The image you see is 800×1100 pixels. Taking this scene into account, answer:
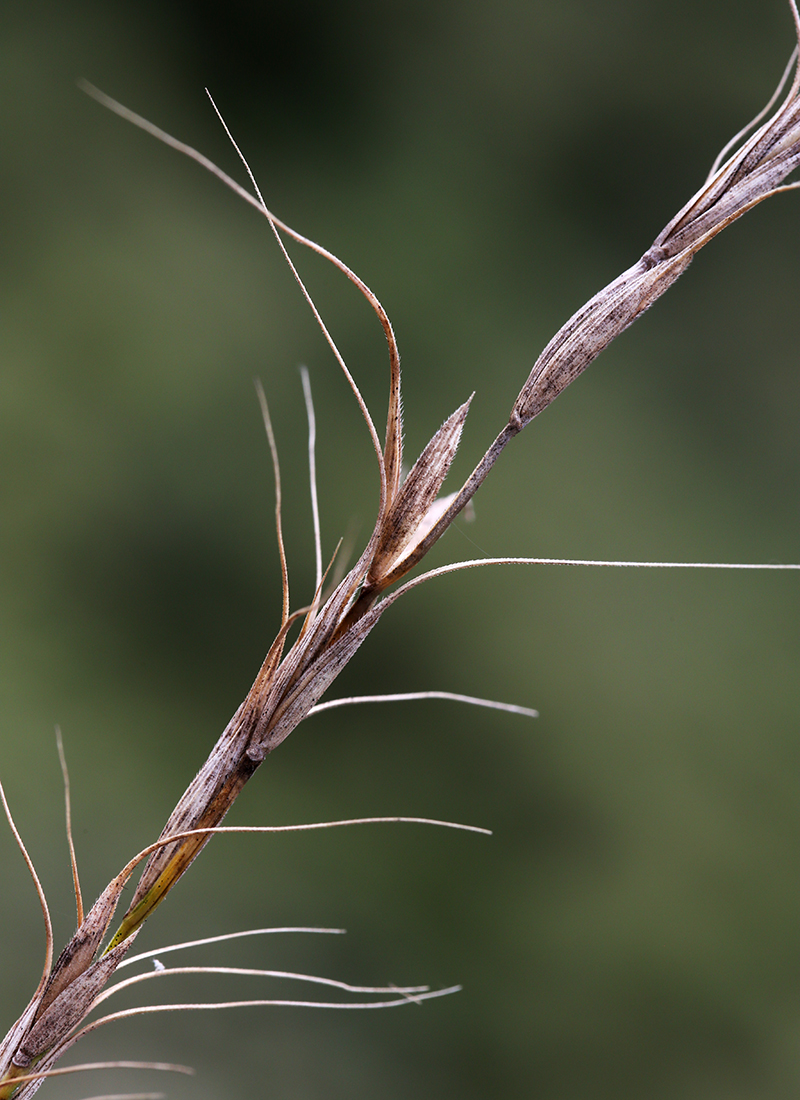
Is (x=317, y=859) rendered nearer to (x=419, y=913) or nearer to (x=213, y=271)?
(x=419, y=913)

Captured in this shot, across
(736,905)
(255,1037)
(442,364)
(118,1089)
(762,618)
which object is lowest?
(736,905)

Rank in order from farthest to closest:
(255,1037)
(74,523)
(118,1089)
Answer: (74,523) < (255,1037) < (118,1089)

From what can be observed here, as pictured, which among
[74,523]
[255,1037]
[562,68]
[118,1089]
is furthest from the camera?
[562,68]

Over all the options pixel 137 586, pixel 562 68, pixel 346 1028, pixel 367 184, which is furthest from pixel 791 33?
pixel 346 1028

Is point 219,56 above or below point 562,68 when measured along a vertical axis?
above

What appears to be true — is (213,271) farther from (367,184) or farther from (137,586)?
(137,586)

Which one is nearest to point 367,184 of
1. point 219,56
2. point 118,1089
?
point 219,56

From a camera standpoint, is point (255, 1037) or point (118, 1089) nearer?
point (118, 1089)
